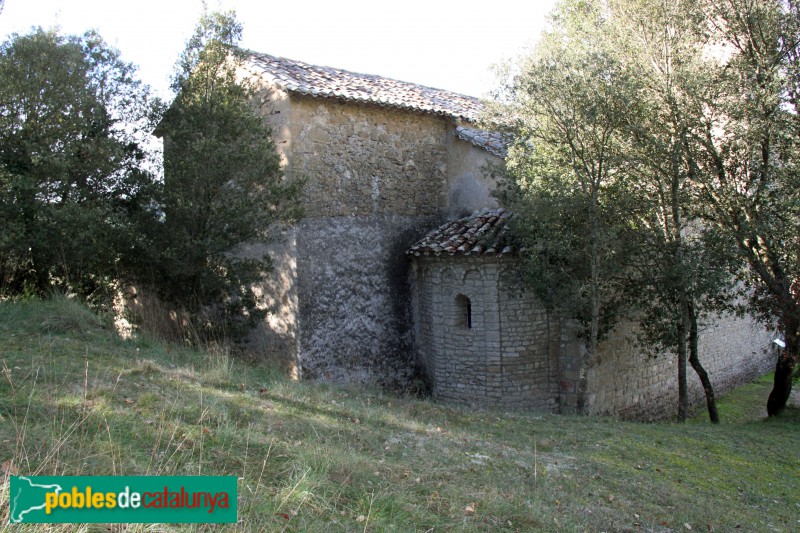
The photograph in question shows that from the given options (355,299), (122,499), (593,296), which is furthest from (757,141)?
(122,499)

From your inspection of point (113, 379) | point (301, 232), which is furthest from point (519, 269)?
point (113, 379)

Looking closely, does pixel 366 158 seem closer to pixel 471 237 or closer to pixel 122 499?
pixel 471 237

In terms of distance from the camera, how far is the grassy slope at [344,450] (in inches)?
158

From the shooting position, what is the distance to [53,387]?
5266 millimetres

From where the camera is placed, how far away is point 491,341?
10461 millimetres

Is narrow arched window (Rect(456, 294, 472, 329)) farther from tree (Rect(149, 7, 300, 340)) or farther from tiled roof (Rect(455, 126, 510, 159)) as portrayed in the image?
tree (Rect(149, 7, 300, 340))

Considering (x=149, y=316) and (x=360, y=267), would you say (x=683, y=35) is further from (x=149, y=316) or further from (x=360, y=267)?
(x=149, y=316)

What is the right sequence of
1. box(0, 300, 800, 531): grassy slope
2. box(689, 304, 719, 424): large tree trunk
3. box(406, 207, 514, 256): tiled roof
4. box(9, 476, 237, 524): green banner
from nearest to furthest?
box(9, 476, 237, 524): green banner < box(0, 300, 800, 531): grassy slope < box(689, 304, 719, 424): large tree trunk < box(406, 207, 514, 256): tiled roof

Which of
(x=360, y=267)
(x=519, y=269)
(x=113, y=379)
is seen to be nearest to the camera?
(x=113, y=379)

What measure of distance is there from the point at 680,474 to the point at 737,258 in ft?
13.3

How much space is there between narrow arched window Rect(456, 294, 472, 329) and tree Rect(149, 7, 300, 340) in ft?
11.7

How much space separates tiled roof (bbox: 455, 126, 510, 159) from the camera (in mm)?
11258

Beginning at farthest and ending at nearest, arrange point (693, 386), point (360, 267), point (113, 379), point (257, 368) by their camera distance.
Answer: point (693, 386) < point (360, 267) < point (257, 368) < point (113, 379)

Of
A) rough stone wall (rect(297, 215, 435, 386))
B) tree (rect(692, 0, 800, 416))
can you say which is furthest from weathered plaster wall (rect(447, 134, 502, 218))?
tree (rect(692, 0, 800, 416))
